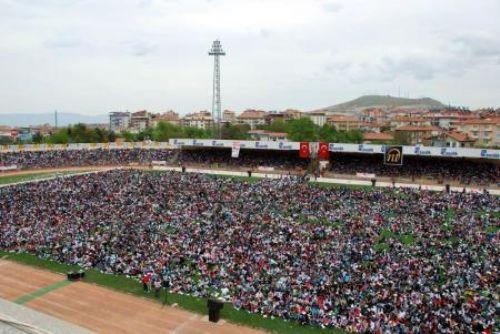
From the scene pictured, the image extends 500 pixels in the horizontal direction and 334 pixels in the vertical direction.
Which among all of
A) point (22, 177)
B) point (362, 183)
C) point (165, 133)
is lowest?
point (22, 177)

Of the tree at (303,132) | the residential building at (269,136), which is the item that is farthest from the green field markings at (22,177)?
the residential building at (269,136)

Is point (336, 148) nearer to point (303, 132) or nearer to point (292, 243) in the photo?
point (292, 243)

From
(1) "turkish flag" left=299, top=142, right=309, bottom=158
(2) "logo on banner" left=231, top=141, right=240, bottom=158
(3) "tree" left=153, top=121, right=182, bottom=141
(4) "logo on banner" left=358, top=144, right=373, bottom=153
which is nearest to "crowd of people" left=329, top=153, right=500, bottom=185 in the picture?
(4) "logo on banner" left=358, top=144, right=373, bottom=153

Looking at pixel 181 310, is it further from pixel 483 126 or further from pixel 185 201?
pixel 483 126

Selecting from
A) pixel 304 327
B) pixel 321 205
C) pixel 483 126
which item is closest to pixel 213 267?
pixel 304 327

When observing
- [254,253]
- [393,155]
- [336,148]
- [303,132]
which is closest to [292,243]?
[254,253]

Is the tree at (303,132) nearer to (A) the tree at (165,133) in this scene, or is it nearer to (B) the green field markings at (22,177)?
(A) the tree at (165,133)
